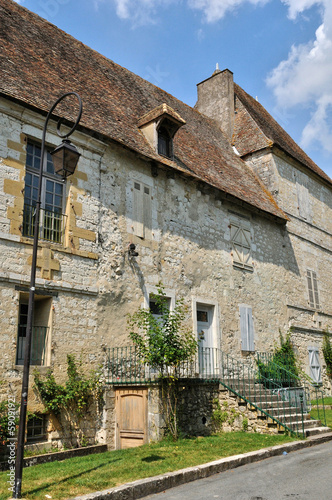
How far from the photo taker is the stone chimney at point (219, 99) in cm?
1748

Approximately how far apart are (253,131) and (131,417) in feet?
37.4

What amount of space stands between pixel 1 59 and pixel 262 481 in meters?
8.83

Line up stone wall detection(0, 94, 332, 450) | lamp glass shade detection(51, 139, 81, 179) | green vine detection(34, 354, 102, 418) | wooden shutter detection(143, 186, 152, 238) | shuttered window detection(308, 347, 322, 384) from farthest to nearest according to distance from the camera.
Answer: shuttered window detection(308, 347, 322, 384) < wooden shutter detection(143, 186, 152, 238) < stone wall detection(0, 94, 332, 450) < green vine detection(34, 354, 102, 418) < lamp glass shade detection(51, 139, 81, 179)

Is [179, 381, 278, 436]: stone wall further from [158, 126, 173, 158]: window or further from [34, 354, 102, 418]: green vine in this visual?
[158, 126, 173, 158]: window

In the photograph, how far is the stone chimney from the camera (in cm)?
1748

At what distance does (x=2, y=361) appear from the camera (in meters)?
7.33

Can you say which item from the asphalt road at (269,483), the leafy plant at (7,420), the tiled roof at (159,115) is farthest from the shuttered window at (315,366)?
the leafy plant at (7,420)

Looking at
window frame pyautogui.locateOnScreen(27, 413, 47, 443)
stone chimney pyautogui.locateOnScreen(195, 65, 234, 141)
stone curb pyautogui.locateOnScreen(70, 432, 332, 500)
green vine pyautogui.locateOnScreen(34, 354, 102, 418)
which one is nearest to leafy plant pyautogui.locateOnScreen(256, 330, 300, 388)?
stone curb pyautogui.locateOnScreen(70, 432, 332, 500)

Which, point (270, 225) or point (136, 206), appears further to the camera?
point (270, 225)

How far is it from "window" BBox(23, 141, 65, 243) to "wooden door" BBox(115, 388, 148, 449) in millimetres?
3182

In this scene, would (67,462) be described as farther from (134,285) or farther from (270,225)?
(270,225)

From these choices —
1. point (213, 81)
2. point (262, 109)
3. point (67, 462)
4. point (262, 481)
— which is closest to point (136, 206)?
point (67, 462)

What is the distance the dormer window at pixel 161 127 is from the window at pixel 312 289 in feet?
24.0

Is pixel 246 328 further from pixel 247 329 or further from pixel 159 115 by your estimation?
pixel 159 115
